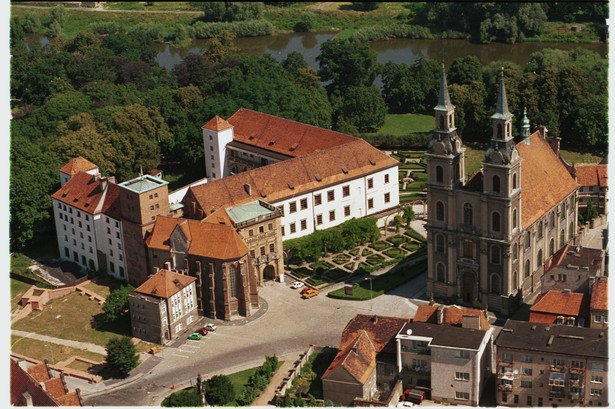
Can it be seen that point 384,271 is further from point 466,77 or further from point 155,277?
point 466,77

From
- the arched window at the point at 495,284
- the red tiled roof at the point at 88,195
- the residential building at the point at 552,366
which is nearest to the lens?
the residential building at the point at 552,366

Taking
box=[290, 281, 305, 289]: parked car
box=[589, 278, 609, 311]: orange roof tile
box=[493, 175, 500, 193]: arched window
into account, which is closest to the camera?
box=[589, 278, 609, 311]: orange roof tile

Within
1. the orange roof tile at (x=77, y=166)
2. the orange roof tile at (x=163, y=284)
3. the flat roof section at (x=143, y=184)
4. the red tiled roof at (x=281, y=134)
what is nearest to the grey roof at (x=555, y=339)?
the orange roof tile at (x=163, y=284)

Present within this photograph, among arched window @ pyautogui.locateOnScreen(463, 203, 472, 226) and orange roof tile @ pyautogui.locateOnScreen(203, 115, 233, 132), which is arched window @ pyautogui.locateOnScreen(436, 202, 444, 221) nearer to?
arched window @ pyautogui.locateOnScreen(463, 203, 472, 226)

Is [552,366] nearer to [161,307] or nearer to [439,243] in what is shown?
[439,243]

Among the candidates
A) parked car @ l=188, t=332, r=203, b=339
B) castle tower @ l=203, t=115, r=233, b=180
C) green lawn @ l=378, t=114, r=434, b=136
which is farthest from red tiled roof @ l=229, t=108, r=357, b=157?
parked car @ l=188, t=332, r=203, b=339

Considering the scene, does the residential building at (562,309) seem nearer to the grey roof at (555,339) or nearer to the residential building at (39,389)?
the grey roof at (555,339)

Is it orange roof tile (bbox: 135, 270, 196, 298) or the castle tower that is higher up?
the castle tower
